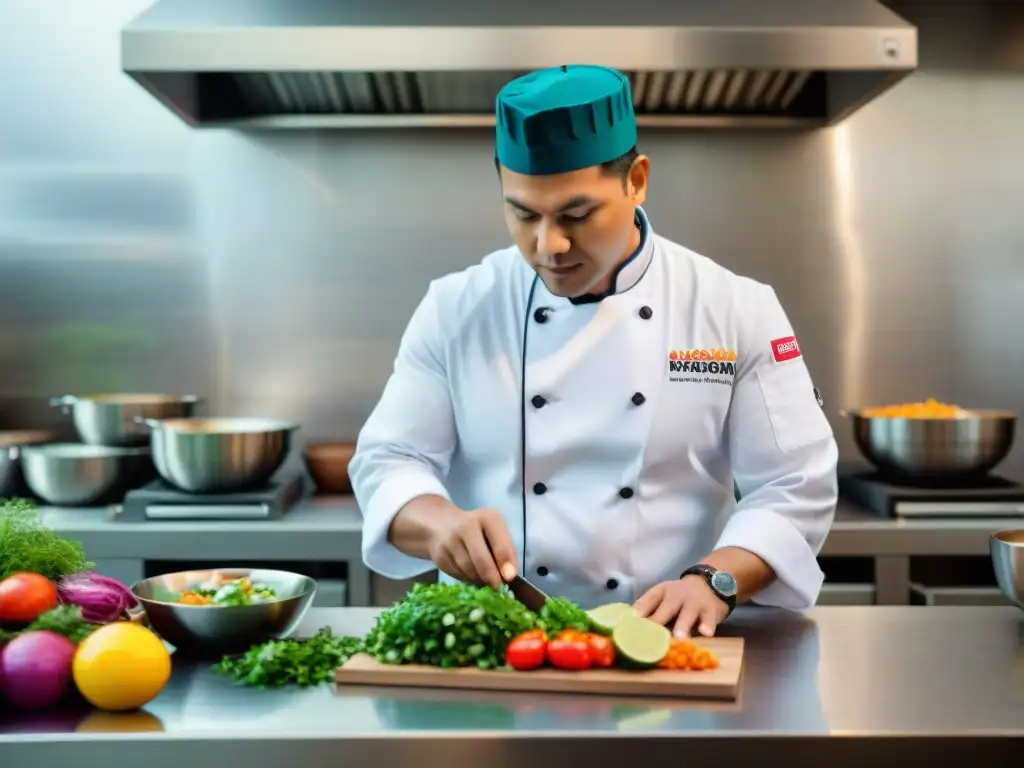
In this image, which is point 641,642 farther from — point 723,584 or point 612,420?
point 612,420

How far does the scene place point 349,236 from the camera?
3.64 metres

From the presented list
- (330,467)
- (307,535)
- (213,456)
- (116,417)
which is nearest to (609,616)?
(307,535)

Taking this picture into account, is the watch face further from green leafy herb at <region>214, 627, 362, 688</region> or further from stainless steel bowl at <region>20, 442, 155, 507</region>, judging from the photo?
stainless steel bowl at <region>20, 442, 155, 507</region>

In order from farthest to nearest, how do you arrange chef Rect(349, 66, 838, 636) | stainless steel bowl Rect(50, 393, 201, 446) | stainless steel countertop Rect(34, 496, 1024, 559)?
stainless steel bowl Rect(50, 393, 201, 446) → stainless steel countertop Rect(34, 496, 1024, 559) → chef Rect(349, 66, 838, 636)

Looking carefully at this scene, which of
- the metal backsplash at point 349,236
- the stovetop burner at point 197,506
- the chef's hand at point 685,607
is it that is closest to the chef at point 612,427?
the chef's hand at point 685,607

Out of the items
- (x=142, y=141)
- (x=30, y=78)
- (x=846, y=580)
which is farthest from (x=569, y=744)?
(x=30, y=78)

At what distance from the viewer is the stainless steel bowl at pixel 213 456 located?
2.95m

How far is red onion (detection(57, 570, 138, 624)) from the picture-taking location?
5.18 feet

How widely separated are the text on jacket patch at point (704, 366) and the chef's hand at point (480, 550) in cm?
53

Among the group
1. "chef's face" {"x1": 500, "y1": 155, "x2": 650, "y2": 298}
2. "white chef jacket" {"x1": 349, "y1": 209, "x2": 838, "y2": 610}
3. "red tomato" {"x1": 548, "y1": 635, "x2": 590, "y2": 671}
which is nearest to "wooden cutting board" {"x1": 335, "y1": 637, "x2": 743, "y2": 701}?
"red tomato" {"x1": 548, "y1": 635, "x2": 590, "y2": 671}

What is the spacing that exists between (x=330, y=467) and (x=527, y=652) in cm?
197

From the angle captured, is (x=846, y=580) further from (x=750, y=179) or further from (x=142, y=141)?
(x=142, y=141)

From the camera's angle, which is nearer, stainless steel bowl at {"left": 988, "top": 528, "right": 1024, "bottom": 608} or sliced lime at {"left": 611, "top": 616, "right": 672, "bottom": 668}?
sliced lime at {"left": 611, "top": 616, "right": 672, "bottom": 668}

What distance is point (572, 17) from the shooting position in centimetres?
285
